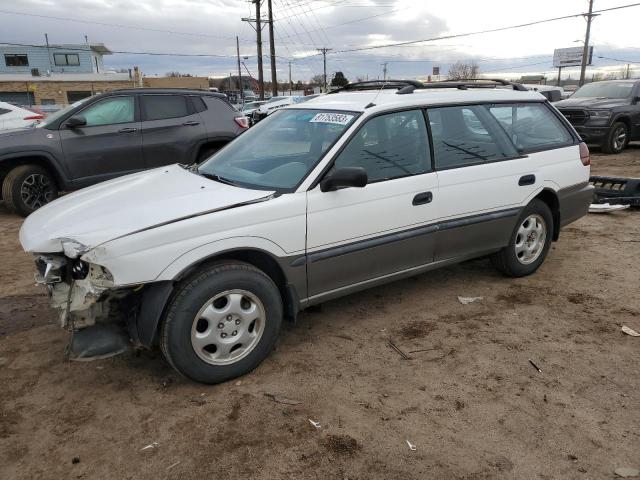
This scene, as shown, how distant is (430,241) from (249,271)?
157cm

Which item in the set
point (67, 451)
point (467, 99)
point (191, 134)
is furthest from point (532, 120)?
point (191, 134)

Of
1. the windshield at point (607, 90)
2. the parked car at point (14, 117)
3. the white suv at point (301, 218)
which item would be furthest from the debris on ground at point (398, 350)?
the windshield at point (607, 90)

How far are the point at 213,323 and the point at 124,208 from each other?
893 millimetres

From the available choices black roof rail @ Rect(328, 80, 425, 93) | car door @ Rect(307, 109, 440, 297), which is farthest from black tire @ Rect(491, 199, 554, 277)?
black roof rail @ Rect(328, 80, 425, 93)

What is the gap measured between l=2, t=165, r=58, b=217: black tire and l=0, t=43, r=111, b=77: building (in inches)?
1815

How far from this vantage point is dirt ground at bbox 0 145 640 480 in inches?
98.6

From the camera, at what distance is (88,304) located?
2799mm

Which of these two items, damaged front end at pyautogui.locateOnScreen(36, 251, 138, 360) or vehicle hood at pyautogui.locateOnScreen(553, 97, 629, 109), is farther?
vehicle hood at pyautogui.locateOnScreen(553, 97, 629, 109)

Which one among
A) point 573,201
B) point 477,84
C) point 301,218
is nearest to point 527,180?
point 573,201

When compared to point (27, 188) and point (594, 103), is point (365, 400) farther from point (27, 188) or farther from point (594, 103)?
point (594, 103)

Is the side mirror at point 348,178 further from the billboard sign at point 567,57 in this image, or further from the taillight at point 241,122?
the billboard sign at point 567,57

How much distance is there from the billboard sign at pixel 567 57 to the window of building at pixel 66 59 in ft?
182

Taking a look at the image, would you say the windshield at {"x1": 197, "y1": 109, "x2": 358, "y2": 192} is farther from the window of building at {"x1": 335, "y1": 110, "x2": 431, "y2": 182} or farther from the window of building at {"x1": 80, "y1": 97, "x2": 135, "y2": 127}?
the window of building at {"x1": 80, "y1": 97, "x2": 135, "y2": 127}

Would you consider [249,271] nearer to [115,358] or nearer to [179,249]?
[179,249]
